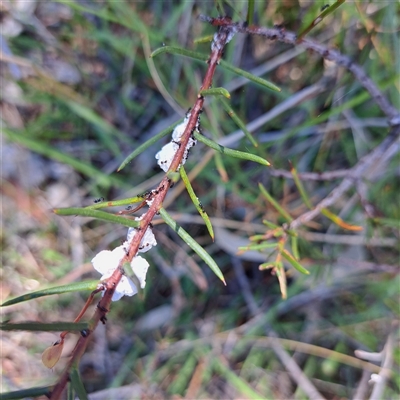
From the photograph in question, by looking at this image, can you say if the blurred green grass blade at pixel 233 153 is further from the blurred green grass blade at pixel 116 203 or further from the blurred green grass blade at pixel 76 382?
the blurred green grass blade at pixel 76 382

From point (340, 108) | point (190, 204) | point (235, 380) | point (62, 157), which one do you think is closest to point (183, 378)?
point (235, 380)

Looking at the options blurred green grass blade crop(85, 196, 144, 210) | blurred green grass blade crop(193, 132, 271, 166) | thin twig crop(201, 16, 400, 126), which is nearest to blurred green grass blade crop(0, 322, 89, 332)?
blurred green grass blade crop(85, 196, 144, 210)

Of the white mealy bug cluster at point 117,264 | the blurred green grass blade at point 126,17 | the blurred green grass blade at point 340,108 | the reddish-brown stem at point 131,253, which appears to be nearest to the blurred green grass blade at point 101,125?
the blurred green grass blade at point 126,17

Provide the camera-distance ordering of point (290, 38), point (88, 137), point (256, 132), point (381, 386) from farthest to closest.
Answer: point (88, 137) < point (256, 132) < point (381, 386) < point (290, 38)

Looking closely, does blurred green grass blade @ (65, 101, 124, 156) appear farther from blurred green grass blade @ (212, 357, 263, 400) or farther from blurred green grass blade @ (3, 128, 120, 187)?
blurred green grass blade @ (212, 357, 263, 400)

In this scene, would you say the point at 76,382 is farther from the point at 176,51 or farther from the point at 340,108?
the point at 340,108

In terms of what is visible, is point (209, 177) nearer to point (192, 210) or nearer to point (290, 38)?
point (192, 210)

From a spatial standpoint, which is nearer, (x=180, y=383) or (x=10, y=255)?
(x=180, y=383)

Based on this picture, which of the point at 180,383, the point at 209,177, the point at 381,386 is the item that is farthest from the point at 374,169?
the point at 180,383
